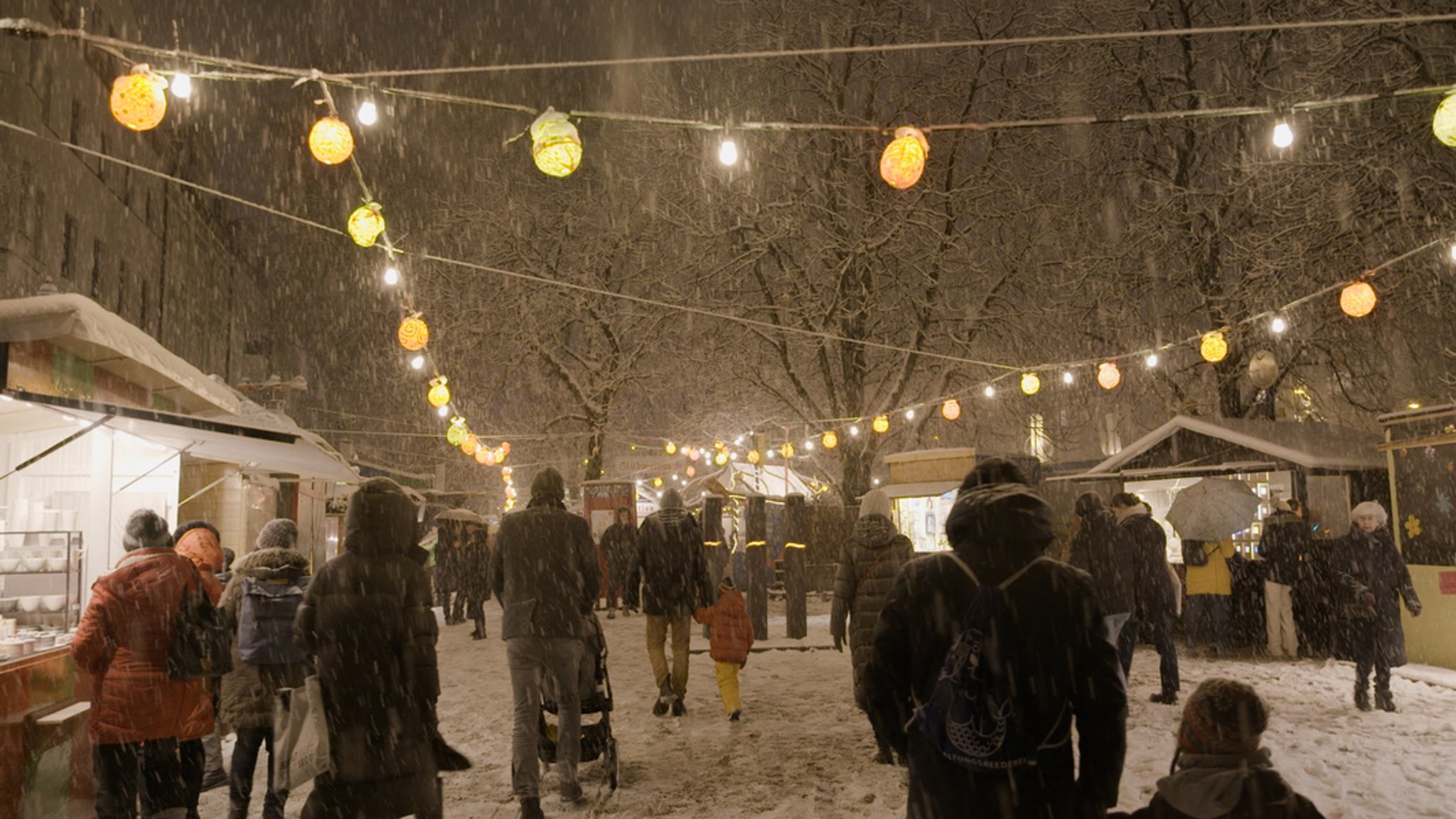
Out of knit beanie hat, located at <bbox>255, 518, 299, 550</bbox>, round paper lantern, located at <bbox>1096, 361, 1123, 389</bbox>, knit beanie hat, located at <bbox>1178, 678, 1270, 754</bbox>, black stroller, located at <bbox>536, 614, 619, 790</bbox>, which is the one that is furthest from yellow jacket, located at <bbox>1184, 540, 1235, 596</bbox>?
knit beanie hat, located at <bbox>255, 518, 299, 550</bbox>

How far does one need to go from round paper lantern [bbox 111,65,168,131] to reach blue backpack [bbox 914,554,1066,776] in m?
6.35

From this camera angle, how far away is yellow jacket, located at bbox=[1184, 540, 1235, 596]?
11.8 meters

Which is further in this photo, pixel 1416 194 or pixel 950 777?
pixel 1416 194

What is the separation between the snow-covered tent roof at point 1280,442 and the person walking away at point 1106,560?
6.21 meters

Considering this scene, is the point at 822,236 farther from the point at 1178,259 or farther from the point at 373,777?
the point at 373,777

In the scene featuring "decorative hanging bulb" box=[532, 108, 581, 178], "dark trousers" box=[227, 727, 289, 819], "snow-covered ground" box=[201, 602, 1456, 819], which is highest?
"decorative hanging bulb" box=[532, 108, 581, 178]

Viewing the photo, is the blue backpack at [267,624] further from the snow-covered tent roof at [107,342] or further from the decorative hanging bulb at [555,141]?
the decorative hanging bulb at [555,141]

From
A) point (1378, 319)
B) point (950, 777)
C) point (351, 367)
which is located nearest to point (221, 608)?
point (950, 777)

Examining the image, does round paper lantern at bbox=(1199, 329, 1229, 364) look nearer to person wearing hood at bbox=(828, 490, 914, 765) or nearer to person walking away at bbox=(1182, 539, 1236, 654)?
person walking away at bbox=(1182, 539, 1236, 654)

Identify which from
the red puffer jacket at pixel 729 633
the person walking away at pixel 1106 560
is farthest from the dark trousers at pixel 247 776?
the person walking away at pixel 1106 560

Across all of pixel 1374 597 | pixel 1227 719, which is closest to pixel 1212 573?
pixel 1374 597

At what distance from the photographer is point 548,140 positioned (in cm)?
717

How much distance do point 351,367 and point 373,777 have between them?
1695 inches

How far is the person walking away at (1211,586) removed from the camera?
38.8 feet
